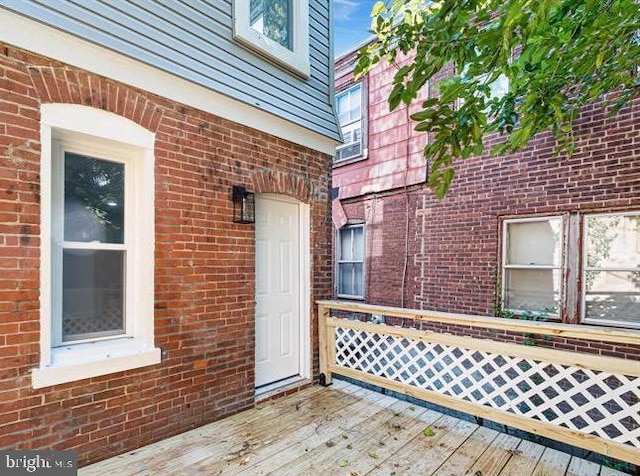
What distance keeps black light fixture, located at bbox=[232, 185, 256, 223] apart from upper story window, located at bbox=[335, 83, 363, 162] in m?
4.14

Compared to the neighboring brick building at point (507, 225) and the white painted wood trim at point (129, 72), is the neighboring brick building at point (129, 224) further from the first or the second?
the neighboring brick building at point (507, 225)

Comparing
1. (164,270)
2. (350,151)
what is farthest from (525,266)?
(164,270)

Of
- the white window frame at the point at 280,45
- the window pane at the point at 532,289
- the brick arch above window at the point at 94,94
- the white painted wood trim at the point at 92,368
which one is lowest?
the white painted wood trim at the point at 92,368

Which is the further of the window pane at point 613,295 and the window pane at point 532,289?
the window pane at point 532,289

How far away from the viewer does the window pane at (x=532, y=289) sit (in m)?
4.40

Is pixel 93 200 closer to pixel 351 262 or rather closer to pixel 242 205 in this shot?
pixel 242 205

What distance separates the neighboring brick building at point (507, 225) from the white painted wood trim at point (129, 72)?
2873 millimetres

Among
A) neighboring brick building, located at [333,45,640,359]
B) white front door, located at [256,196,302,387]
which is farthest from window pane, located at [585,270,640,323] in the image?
white front door, located at [256,196,302,387]

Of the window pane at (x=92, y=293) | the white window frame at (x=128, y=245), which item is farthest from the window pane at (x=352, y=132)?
the window pane at (x=92, y=293)

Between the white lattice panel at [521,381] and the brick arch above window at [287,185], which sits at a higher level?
the brick arch above window at [287,185]

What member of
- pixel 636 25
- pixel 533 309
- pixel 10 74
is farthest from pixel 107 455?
pixel 533 309

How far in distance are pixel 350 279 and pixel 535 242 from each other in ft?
11.6

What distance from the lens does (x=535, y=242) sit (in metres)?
4.56

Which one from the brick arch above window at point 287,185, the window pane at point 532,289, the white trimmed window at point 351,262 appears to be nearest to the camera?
the brick arch above window at point 287,185
